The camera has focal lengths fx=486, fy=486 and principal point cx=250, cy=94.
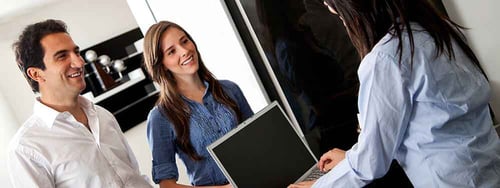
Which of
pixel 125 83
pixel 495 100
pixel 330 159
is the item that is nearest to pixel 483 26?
pixel 495 100

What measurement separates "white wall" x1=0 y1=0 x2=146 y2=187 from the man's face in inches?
83.6

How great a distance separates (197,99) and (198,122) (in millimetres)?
89

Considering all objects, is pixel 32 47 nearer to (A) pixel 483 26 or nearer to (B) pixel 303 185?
(B) pixel 303 185

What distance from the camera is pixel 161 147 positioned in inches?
57.5

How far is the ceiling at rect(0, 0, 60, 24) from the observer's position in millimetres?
3434

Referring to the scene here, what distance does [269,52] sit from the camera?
1.84 meters

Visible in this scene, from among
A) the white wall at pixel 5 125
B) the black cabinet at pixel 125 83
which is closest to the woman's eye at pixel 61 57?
the white wall at pixel 5 125

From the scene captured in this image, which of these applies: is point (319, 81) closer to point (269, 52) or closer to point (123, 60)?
point (269, 52)

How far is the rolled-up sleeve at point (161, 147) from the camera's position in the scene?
1.46 metres

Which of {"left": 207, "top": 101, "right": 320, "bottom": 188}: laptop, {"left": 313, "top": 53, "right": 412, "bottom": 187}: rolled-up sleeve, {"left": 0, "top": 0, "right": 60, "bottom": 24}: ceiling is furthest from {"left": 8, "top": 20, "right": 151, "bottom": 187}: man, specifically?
{"left": 0, "top": 0, "right": 60, "bottom": 24}: ceiling

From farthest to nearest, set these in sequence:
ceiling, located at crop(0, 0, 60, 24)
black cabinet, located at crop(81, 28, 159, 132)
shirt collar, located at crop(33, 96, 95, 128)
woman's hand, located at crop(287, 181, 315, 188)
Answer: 1. black cabinet, located at crop(81, 28, 159, 132)
2. ceiling, located at crop(0, 0, 60, 24)
3. shirt collar, located at crop(33, 96, 95, 128)
4. woman's hand, located at crop(287, 181, 315, 188)

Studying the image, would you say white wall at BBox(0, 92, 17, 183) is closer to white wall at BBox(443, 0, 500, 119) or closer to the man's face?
the man's face

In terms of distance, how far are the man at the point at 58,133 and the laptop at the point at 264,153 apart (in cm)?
36

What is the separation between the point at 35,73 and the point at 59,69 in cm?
8
